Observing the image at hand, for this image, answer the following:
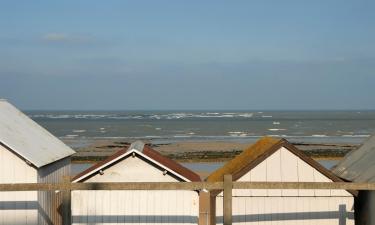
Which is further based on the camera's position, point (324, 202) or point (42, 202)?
point (42, 202)

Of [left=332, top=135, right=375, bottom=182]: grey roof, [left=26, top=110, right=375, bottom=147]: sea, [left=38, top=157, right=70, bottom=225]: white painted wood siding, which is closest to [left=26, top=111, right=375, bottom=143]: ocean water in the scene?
[left=26, top=110, right=375, bottom=147]: sea

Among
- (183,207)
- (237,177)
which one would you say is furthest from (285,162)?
(183,207)

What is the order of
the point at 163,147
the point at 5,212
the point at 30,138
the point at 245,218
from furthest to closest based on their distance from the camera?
the point at 163,147
the point at 30,138
the point at 5,212
the point at 245,218

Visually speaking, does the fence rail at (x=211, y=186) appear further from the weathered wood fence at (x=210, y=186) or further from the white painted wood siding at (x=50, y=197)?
the white painted wood siding at (x=50, y=197)

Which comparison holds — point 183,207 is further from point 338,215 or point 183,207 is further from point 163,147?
point 163,147

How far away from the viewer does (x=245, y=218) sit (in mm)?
11766

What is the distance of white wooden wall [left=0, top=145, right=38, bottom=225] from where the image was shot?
1270 cm

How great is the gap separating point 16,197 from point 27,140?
196 cm

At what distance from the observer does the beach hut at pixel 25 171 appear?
1276cm

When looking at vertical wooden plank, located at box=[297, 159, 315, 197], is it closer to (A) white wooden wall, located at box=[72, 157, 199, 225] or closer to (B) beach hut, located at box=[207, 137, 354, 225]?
(B) beach hut, located at box=[207, 137, 354, 225]

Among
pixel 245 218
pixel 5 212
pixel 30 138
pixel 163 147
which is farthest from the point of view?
pixel 163 147

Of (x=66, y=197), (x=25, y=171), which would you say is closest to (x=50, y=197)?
(x=25, y=171)

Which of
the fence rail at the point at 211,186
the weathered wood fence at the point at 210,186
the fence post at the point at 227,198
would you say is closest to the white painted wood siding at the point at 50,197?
the weathered wood fence at the point at 210,186

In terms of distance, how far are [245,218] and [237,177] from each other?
0.83 metres
